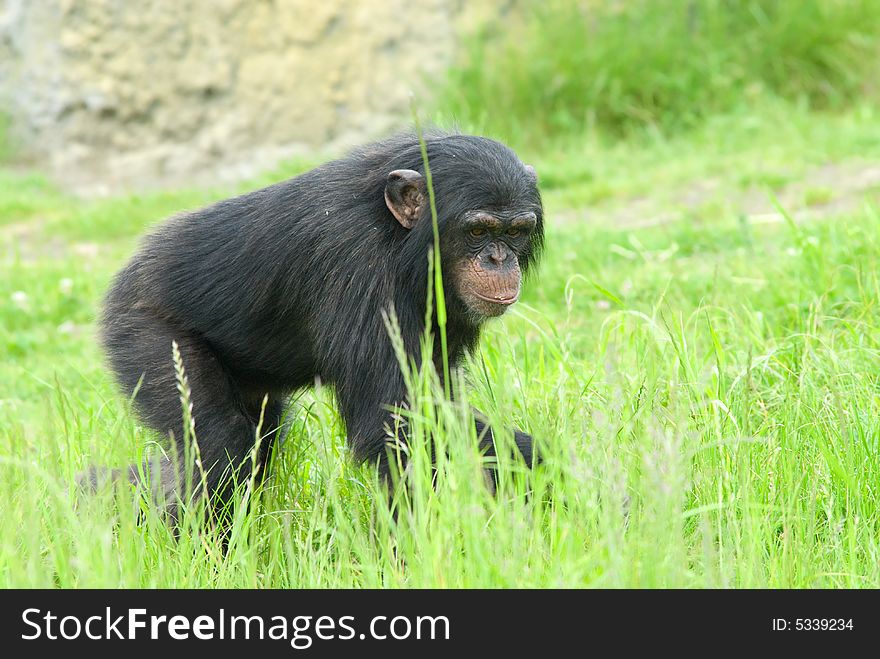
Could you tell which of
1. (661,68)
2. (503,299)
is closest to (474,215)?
(503,299)

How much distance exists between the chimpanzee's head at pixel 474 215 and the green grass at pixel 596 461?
0.36 meters

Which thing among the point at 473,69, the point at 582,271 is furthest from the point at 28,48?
the point at 582,271

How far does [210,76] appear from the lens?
11.7 meters

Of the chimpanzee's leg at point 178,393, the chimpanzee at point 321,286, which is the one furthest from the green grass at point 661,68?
the chimpanzee's leg at point 178,393

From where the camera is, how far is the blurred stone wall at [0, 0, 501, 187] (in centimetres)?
1156

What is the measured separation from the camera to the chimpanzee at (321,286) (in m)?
4.07

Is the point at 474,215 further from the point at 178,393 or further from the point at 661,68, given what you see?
the point at 661,68

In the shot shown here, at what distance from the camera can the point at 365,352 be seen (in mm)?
4000

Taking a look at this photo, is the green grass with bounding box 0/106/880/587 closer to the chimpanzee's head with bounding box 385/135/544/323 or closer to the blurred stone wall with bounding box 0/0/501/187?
the chimpanzee's head with bounding box 385/135/544/323

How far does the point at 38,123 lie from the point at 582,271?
7176 millimetres

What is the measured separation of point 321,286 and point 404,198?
441mm

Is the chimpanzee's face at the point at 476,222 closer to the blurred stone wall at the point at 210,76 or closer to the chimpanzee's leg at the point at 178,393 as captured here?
the chimpanzee's leg at the point at 178,393

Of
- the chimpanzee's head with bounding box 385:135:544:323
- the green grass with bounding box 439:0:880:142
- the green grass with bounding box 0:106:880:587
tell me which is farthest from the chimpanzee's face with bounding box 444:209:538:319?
the green grass with bounding box 439:0:880:142
